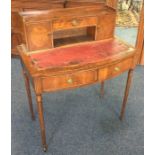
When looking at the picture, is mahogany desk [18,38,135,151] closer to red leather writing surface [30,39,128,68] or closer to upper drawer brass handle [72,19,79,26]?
red leather writing surface [30,39,128,68]

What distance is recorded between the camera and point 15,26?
2400 mm

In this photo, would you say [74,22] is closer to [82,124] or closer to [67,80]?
[67,80]

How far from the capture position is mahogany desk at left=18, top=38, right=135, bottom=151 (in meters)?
1.15

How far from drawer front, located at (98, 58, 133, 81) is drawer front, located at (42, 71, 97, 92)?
0.19ft

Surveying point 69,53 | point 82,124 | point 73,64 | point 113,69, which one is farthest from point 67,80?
point 82,124

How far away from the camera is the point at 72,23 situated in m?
1.32

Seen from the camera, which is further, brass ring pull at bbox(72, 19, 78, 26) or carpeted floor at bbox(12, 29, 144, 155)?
carpeted floor at bbox(12, 29, 144, 155)

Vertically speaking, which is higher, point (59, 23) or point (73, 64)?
point (59, 23)

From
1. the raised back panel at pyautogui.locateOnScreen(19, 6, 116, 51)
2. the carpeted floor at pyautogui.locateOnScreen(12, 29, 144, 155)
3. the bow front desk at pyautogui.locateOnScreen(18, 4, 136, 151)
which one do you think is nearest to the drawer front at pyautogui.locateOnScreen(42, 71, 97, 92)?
the bow front desk at pyautogui.locateOnScreen(18, 4, 136, 151)

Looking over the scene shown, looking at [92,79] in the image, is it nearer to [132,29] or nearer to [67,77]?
[67,77]

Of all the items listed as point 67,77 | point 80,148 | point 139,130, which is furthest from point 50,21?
point 139,130

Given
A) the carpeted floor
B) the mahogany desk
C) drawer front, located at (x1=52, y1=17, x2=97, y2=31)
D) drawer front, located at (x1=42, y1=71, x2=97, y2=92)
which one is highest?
drawer front, located at (x1=52, y1=17, x2=97, y2=31)

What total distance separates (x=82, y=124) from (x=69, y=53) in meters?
0.74
